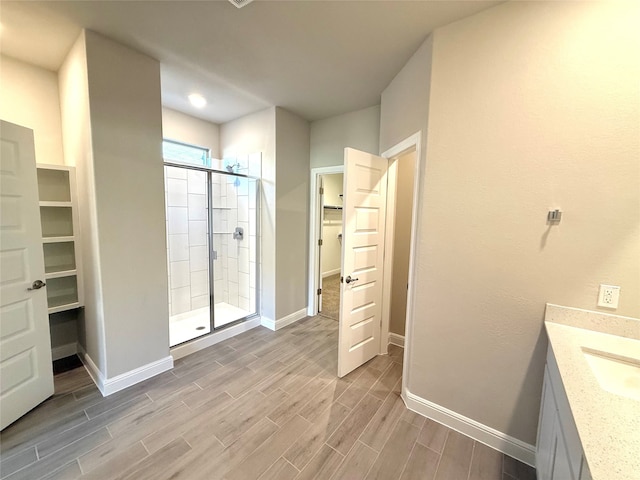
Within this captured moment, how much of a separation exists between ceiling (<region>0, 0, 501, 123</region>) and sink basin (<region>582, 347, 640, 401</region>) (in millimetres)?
2013

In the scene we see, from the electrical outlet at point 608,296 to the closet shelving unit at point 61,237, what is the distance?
3.83 m

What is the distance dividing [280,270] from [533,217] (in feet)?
8.53

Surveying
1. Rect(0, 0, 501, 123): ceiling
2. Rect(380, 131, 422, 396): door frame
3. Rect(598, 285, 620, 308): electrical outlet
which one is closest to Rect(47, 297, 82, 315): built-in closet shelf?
Rect(0, 0, 501, 123): ceiling

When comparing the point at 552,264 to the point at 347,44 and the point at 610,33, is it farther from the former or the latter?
the point at 347,44

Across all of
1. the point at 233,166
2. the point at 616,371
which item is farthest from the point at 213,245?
the point at 616,371

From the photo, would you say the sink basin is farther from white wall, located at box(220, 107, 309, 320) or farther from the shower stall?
the shower stall

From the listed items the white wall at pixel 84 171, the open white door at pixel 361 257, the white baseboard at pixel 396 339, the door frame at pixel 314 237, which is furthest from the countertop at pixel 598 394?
the white wall at pixel 84 171

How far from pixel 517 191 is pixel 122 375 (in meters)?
3.23

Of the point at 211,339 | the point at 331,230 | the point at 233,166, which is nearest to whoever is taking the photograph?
the point at 211,339

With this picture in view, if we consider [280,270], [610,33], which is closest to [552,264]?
[610,33]

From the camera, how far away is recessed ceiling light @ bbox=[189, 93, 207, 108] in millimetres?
2814

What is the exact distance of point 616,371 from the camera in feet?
3.80

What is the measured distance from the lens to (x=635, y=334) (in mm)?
1306

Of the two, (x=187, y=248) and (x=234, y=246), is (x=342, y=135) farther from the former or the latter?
(x=187, y=248)
